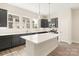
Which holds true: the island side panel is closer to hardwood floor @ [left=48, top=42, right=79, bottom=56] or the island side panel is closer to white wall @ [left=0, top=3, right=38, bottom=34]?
hardwood floor @ [left=48, top=42, right=79, bottom=56]

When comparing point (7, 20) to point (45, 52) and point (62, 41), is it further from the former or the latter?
point (62, 41)

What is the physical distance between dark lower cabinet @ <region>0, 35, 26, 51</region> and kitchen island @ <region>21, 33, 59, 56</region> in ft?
0.44

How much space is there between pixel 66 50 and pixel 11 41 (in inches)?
56.0

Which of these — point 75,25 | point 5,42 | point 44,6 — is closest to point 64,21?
point 75,25

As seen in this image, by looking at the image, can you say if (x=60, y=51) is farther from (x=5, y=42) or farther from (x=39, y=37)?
(x=5, y=42)

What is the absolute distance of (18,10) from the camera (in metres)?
2.38

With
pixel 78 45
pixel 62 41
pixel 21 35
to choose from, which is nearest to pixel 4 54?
pixel 21 35

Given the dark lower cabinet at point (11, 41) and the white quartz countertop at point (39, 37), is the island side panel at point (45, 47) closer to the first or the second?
the white quartz countertop at point (39, 37)

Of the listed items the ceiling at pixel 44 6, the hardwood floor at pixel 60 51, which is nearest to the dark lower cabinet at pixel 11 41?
the hardwood floor at pixel 60 51

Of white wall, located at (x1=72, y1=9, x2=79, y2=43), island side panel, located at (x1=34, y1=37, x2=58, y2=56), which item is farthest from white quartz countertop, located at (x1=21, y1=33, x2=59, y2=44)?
white wall, located at (x1=72, y1=9, x2=79, y2=43)

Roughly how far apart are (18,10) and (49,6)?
79 cm

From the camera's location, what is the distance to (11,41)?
2.42 m

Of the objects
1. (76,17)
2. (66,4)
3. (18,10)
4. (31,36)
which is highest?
(66,4)

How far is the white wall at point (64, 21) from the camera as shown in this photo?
2.50 meters
